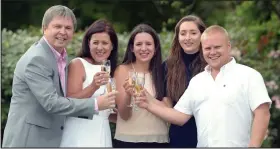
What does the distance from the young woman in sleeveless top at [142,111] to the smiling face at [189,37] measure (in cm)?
23

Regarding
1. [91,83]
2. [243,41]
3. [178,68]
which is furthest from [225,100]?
[243,41]

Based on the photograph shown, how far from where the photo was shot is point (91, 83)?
511 cm

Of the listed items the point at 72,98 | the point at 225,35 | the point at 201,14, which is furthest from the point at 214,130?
the point at 201,14

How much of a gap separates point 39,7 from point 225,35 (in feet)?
31.6

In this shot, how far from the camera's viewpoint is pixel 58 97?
4906mm

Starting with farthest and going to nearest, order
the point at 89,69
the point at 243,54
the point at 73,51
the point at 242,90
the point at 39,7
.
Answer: the point at 39,7
the point at 243,54
the point at 73,51
the point at 89,69
the point at 242,90

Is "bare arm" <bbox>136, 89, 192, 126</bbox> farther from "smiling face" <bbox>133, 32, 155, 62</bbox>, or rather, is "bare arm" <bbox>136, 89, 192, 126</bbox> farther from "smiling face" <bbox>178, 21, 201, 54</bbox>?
"smiling face" <bbox>178, 21, 201, 54</bbox>

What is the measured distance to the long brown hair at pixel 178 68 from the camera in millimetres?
5492

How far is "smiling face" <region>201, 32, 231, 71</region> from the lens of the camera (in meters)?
4.98

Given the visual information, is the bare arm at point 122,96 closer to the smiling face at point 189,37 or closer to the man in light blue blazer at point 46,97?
the man in light blue blazer at point 46,97

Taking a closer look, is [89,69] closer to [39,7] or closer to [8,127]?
[8,127]

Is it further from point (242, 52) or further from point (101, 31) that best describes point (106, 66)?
point (242, 52)

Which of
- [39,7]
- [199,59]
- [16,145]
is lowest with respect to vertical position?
[16,145]

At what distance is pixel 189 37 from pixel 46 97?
4.68 feet
